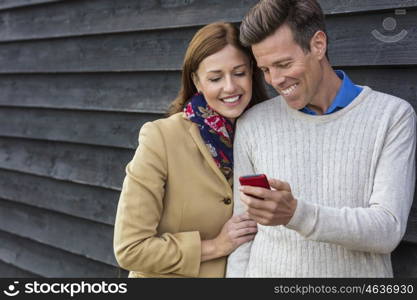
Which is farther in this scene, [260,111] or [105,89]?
[105,89]

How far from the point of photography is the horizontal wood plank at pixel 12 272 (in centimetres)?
404

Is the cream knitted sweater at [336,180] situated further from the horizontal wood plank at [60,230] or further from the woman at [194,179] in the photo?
the horizontal wood plank at [60,230]

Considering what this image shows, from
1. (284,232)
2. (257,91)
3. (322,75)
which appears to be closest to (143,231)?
(284,232)

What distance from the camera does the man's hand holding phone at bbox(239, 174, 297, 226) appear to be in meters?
1.55

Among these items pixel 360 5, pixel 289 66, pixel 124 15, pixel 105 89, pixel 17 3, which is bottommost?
pixel 289 66

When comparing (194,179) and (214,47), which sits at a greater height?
(214,47)

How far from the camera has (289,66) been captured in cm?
179

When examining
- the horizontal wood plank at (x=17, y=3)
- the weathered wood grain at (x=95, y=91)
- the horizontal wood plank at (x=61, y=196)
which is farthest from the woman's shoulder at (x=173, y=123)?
the horizontal wood plank at (x=17, y=3)

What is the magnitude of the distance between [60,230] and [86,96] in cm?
91

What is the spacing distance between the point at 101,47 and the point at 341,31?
1.56 m

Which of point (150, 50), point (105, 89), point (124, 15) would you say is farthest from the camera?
point (105, 89)

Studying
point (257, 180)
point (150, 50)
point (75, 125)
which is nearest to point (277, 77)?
point (257, 180)

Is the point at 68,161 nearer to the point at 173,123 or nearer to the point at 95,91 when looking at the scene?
the point at 95,91

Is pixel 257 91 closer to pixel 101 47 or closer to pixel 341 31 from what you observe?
pixel 341 31
